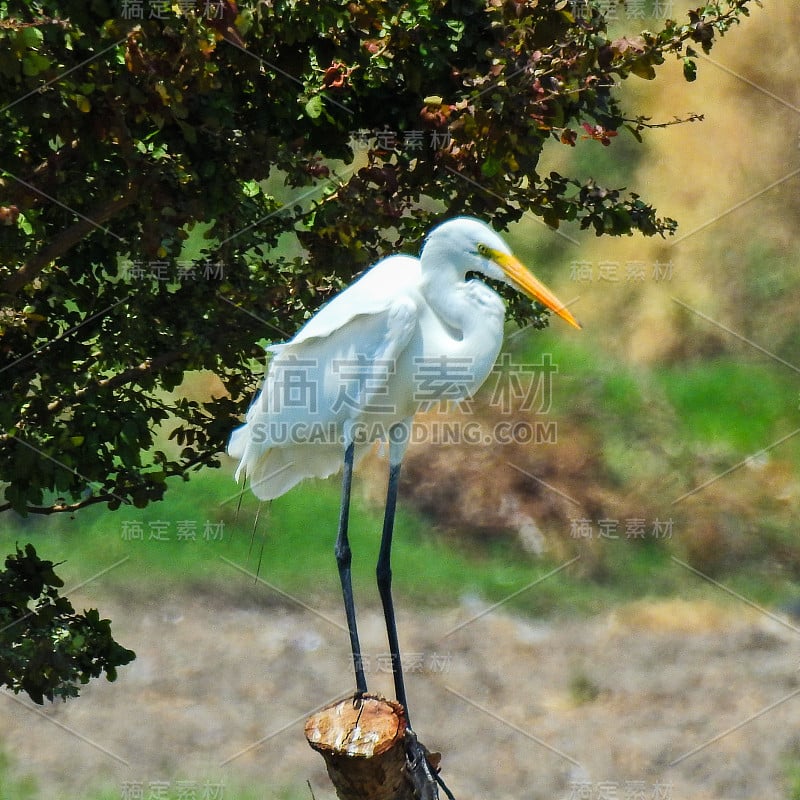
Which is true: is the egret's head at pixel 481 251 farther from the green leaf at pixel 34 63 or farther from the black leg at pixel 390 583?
the green leaf at pixel 34 63

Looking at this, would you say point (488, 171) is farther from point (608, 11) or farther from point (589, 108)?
point (608, 11)

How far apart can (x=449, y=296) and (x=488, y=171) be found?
0.95ft

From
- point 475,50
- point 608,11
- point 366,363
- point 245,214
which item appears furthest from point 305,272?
point 608,11

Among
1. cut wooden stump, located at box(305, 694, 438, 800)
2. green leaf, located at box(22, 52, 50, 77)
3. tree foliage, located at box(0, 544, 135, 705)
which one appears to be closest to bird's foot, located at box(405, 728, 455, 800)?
cut wooden stump, located at box(305, 694, 438, 800)

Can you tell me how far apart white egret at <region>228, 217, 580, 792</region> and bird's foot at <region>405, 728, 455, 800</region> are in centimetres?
16

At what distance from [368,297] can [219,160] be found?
0.46 meters

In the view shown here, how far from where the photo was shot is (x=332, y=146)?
2.73 metres

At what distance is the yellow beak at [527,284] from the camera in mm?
2221

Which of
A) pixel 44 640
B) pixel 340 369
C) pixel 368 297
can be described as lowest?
pixel 44 640

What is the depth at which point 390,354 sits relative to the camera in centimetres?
230

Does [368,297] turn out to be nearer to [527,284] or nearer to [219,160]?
[527,284]

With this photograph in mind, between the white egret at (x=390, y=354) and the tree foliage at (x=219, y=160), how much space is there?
0.21 meters

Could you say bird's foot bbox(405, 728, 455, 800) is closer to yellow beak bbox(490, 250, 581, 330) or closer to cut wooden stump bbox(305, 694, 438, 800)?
cut wooden stump bbox(305, 694, 438, 800)

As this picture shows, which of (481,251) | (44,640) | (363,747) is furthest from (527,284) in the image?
(44,640)
